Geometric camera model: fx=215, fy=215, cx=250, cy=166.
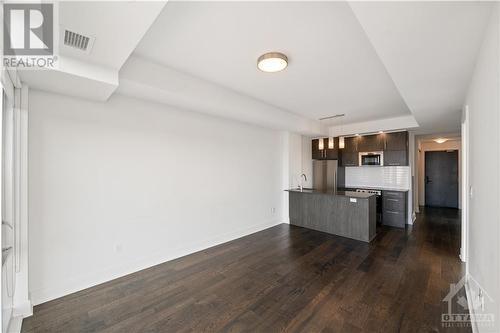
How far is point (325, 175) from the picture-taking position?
6.56m

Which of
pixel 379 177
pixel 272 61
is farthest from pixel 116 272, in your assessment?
pixel 379 177

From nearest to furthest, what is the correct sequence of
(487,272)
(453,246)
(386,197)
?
1. (487,272)
2. (453,246)
3. (386,197)

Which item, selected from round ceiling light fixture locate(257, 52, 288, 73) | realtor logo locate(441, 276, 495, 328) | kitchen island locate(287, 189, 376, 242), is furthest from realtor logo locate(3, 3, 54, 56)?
kitchen island locate(287, 189, 376, 242)

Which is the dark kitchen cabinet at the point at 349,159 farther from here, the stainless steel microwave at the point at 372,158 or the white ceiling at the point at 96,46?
the white ceiling at the point at 96,46

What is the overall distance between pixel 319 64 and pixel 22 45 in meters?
2.82

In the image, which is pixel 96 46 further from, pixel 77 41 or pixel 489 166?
pixel 489 166

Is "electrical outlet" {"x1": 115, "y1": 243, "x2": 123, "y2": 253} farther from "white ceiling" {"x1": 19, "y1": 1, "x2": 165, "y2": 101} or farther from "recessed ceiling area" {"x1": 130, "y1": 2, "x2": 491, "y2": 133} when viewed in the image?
"recessed ceiling area" {"x1": 130, "y1": 2, "x2": 491, "y2": 133}

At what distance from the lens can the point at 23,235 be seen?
7.46 feet

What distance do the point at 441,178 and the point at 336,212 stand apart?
20.5 ft

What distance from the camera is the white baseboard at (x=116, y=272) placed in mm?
2453

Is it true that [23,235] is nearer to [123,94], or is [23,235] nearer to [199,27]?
[123,94]

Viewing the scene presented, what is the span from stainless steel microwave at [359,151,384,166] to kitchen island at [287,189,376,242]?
1.46 meters

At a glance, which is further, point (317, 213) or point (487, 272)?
point (317, 213)

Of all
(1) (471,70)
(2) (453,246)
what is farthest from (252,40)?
(2) (453,246)
